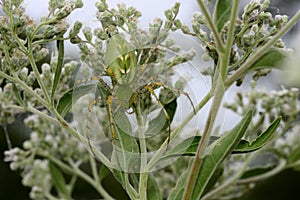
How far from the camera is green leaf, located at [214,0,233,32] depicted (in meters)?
0.52

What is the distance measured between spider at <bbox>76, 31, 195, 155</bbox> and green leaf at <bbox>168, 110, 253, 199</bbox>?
0.15ft

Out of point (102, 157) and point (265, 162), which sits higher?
point (102, 157)

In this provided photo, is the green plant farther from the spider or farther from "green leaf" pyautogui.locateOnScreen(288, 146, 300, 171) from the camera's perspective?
"green leaf" pyautogui.locateOnScreen(288, 146, 300, 171)

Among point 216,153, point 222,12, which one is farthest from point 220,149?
point 222,12

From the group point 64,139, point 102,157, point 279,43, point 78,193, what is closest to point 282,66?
point 279,43

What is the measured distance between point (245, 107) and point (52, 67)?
0.32 metres

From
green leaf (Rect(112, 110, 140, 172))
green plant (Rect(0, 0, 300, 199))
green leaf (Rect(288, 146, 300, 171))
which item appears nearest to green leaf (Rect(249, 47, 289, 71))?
green plant (Rect(0, 0, 300, 199))

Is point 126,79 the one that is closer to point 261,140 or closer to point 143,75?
point 143,75

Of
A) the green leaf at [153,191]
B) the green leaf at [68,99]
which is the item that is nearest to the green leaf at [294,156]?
the green leaf at [153,191]

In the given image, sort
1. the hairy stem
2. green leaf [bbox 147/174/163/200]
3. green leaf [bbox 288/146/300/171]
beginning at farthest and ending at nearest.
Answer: green leaf [bbox 288/146/300/171]
green leaf [bbox 147/174/163/200]
the hairy stem

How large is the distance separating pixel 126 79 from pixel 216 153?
0.11 m

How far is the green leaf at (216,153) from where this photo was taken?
19.7 inches

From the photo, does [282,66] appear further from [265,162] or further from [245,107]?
[265,162]

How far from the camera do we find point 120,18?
20.8 inches
